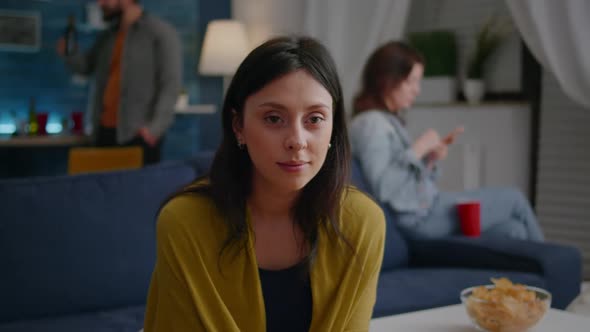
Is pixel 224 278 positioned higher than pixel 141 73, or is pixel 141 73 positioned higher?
pixel 141 73

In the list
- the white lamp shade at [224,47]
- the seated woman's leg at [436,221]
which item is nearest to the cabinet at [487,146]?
the seated woman's leg at [436,221]

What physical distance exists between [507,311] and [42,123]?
→ 13.6ft

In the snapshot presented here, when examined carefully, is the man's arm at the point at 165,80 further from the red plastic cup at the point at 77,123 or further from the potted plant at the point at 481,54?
the potted plant at the point at 481,54

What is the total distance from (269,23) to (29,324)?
358cm

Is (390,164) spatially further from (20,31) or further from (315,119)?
(20,31)

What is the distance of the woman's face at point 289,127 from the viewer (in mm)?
1162

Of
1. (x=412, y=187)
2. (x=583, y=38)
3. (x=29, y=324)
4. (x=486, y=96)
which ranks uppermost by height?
(x=583, y=38)

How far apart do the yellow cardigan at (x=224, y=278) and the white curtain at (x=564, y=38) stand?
2.13 meters

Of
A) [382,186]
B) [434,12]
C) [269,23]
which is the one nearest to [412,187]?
[382,186]

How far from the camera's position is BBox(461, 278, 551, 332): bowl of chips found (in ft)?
4.56

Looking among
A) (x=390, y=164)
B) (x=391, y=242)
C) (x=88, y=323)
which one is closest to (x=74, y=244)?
(x=88, y=323)

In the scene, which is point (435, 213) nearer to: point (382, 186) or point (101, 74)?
point (382, 186)

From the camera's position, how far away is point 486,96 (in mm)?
4074

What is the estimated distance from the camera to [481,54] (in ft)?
13.0
